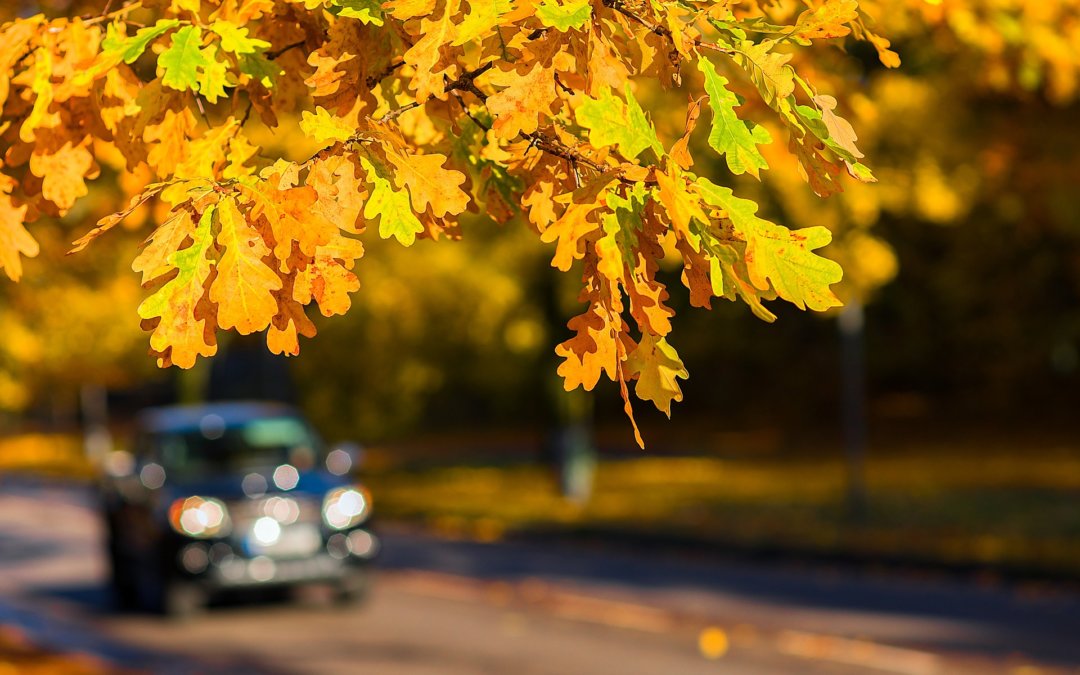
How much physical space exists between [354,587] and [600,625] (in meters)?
2.27

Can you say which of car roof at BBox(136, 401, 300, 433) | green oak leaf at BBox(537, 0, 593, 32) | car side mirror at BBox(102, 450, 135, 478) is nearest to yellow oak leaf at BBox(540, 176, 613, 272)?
green oak leaf at BBox(537, 0, 593, 32)

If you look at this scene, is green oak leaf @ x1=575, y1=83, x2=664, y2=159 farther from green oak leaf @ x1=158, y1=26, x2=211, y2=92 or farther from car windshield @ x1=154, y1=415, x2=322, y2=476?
car windshield @ x1=154, y1=415, x2=322, y2=476

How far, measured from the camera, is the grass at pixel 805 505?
1586cm

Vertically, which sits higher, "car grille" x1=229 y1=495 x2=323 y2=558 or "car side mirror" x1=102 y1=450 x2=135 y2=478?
"car side mirror" x1=102 y1=450 x2=135 y2=478

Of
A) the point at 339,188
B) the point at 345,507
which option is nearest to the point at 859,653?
the point at 345,507

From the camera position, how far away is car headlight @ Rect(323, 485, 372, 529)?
498 inches

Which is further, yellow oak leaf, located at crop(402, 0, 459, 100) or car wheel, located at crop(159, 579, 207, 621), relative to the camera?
car wheel, located at crop(159, 579, 207, 621)

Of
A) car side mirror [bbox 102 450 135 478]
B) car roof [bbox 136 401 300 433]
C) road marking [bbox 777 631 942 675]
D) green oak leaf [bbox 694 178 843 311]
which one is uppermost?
green oak leaf [bbox 694 178 843 311]

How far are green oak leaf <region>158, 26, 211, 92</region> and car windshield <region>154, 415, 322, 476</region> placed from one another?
9873 mm

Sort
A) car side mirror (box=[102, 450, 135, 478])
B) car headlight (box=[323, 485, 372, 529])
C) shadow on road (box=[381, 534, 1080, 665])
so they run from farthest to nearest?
1. car side mirror (box=[102, 450, 135, 478])
2. car headlight (box=[323, 485, 372, 529])
3. shadow on road (box=[381, 534, 1080, 665])

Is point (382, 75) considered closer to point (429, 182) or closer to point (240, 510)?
point (429, 182)

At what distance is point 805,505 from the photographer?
21266 mm

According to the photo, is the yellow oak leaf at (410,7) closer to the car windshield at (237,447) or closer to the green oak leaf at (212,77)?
the green oak leaf at (212,77)

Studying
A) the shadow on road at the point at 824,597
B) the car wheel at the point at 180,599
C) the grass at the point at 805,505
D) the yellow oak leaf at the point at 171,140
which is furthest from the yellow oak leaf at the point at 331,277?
the grass at the point at 805,505
